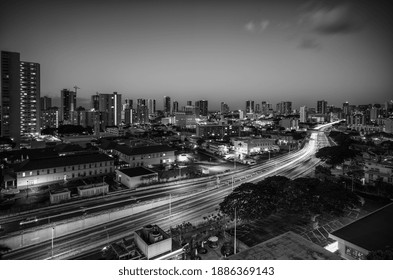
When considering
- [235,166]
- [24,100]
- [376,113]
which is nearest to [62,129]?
[24,100]

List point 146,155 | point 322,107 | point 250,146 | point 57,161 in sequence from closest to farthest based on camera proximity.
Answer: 1. point 57,161
2. point 146,155
3. point 250,146
4. point 322,107

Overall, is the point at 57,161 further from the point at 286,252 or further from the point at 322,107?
the point at 322,107

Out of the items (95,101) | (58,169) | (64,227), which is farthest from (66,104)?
(64,227)

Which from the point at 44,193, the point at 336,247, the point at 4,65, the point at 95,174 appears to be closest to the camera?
the point at 336,247

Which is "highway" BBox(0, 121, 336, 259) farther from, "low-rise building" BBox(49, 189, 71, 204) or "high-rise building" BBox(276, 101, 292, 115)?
"high-rise building" BBox(276, 101, 292, 115)

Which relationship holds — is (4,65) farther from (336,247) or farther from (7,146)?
(336,247)

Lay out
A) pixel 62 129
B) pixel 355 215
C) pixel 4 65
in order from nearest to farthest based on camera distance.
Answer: pixel 355 215, pixel 4 65, pixel 62 129
